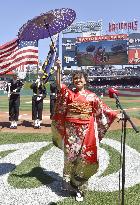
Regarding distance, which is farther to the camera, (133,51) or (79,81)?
(133,51)

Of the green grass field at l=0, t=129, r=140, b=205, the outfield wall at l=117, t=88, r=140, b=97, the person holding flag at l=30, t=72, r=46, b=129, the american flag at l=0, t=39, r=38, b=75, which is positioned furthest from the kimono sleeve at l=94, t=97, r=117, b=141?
the outfield wall at l=117, t=88, r=140, b=97

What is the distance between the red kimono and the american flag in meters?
6.50

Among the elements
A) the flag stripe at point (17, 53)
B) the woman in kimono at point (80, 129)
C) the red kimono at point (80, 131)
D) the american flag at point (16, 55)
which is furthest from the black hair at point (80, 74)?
the flag stripe at point (17, 53)

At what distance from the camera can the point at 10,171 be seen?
30.4 ft

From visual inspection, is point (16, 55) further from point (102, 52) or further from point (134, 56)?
point (134, 56)

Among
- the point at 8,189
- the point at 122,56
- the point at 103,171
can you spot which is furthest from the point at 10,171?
the point at 122,56

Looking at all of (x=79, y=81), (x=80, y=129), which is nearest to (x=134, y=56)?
(x=79, y=81)

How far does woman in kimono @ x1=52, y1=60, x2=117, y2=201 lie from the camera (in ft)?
23.3

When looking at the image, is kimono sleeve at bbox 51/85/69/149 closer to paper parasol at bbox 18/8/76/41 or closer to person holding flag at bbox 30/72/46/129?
paper parasol at bbox 18/8/76/41

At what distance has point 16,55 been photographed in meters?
14.5

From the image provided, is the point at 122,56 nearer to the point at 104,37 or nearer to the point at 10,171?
the point at 104,37

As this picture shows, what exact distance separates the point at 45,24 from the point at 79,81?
3.73 metres

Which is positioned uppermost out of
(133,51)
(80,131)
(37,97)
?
(133,51)

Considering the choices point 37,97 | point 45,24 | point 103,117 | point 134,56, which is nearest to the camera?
point 103,117
